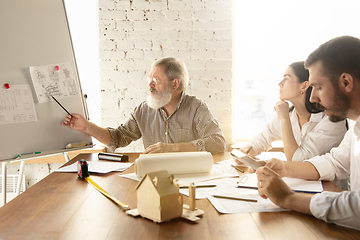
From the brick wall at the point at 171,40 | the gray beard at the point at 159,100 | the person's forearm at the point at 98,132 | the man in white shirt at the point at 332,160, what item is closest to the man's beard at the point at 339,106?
the man in white shirt at the point at 332,160

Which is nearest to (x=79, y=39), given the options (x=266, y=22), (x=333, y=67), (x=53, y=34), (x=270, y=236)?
(x=53, y=34)

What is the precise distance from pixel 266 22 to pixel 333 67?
215cm

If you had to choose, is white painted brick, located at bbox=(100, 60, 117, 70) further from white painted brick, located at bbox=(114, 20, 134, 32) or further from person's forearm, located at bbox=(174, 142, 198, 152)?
person's forearm, located at bbox=(174, 142, 198, 152)

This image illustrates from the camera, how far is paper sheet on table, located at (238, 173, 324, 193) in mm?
1111

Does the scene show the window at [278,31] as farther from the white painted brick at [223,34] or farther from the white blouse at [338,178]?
the white blouse at [338,178]

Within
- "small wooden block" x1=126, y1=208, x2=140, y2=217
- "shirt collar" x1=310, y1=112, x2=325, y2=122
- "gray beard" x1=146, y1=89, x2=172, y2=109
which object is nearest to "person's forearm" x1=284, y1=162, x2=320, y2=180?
"shirt collar" x1=310, y1=112, x2=325, y2=122

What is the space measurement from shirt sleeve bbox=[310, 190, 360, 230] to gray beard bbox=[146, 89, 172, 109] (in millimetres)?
1522

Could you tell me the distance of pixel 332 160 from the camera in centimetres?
131

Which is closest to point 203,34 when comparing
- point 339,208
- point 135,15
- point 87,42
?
point 135,15

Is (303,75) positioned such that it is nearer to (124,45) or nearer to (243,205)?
(243,205)

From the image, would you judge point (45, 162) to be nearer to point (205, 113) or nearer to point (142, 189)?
point (205, 113)

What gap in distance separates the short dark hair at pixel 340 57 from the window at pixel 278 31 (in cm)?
198

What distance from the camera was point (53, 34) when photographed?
1955 millimetres

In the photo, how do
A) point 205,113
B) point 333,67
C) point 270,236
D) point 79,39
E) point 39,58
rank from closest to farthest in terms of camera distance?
point 270,236 < point 333,67 < point 39,58 < point 205,113 < point 79,39
